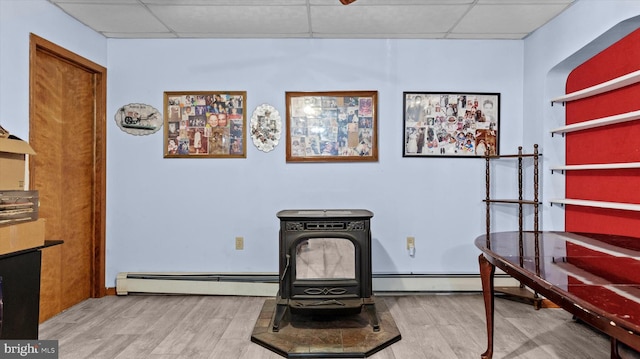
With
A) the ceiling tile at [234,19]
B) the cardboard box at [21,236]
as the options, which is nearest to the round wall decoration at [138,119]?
the ceiling tile at [234,19]

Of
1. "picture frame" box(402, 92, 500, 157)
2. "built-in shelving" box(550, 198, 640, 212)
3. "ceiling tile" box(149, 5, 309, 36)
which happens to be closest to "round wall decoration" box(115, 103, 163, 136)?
"ceiling tile" box(149, 5, 309, 36)

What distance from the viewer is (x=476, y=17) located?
2.93m

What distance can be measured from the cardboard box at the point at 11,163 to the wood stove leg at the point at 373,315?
2188mm

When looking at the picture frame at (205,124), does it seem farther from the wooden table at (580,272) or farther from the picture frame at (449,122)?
the wooden table at (580,272)

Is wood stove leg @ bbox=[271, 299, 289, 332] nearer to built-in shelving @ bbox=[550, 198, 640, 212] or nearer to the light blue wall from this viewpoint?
the light blue wall

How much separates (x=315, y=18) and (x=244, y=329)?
2.42 meters

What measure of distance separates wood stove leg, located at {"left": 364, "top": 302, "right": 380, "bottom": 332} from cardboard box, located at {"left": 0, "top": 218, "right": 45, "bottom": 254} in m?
1.99

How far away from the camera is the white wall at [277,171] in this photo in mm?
3404

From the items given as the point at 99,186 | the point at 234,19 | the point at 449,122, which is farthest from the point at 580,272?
the point at 99,186

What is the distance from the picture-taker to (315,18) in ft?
9.70

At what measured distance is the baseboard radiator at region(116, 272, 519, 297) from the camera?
3.33 meters

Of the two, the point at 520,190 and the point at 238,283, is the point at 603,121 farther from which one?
the point at 238,283

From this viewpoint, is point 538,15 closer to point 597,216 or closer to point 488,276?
point 597,216

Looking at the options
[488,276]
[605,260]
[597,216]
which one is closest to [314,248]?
[488,276]
